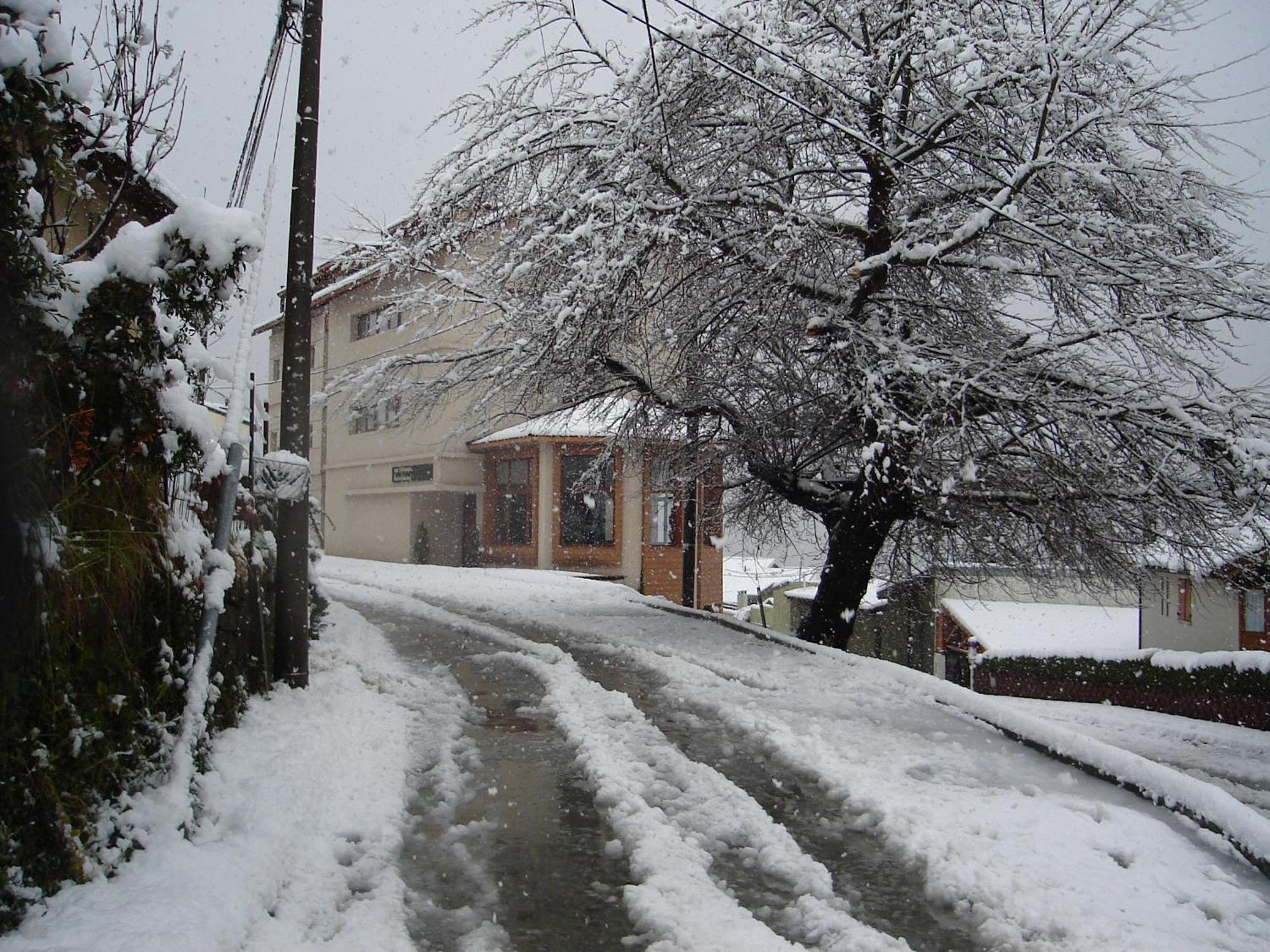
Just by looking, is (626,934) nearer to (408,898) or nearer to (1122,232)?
(408,898)

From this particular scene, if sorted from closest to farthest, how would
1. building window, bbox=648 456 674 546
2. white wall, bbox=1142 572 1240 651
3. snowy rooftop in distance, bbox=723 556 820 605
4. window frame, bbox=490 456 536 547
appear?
snowy rooftop in distance, bbox=723 556 820 605 < white wall, bbox=1142 572 1240 651 < building window, bbox=648 456 674 546 < window frame, bbox=490 456 536 547

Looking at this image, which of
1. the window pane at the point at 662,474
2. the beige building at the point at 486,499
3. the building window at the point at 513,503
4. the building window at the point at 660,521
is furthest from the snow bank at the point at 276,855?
the building window at the point at 513,503

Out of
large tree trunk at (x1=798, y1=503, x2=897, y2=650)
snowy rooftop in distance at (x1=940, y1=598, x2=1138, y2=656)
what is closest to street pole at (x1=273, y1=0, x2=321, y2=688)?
large tree trunk at (x1=798, y1=503, x2=897, y2=650)

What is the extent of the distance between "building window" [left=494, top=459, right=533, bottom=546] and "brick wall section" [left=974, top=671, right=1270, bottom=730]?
42.1 ft

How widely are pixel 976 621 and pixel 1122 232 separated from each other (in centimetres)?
2291

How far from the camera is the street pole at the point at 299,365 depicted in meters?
7.67

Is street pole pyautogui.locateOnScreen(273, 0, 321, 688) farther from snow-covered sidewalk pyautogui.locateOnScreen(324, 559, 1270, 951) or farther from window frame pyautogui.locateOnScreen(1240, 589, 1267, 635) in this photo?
window frame pyautogui.locateOnScreen(1240, 589, 1267, 635)

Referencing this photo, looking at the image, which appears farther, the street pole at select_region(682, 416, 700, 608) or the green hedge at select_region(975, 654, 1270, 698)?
the street pole at select_region(682, 416, 700, 608)

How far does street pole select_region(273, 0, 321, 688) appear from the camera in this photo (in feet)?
25.2

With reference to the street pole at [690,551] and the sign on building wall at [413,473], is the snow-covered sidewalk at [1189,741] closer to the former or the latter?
the street pole at [690,551]

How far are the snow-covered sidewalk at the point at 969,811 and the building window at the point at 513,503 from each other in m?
16.3

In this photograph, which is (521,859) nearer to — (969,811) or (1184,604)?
(969,811)

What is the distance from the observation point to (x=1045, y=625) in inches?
1207

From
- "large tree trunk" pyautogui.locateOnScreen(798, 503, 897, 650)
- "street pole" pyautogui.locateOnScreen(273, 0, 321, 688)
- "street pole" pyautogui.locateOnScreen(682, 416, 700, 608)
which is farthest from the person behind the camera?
"street pole" pyautogui.locateOnScreen(682, 416, 700, 608)
